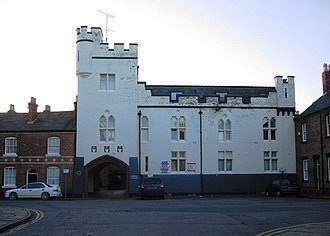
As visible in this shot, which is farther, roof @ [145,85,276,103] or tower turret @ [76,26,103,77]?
roof @ [145,85,276,103]

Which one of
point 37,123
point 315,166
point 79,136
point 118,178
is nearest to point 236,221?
point 315,166

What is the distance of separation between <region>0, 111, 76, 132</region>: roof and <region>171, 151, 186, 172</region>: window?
9164 mm

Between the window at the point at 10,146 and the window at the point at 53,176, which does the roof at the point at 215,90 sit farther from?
the window at the point at 10,146

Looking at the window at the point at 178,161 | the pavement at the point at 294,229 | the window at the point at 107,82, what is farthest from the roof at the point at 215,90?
the pavement at the point at 294,229

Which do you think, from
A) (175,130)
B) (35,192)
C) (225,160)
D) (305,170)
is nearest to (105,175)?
(175,130)

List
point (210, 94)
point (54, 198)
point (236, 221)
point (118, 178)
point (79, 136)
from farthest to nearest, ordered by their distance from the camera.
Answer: point (118, 178)
point (210, 94)
point (79, 136)
point (54, 198)
point (236, 221)

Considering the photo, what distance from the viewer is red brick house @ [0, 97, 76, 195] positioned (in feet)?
140

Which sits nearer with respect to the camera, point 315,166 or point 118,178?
point 315,166

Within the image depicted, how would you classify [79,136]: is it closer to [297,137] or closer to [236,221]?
[297,137]

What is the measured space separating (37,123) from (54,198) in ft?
26.0

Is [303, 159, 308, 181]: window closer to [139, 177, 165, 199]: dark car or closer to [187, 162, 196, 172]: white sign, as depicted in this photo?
[187, 162, 196, 172]: white sign

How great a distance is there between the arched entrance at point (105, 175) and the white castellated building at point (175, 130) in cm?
9

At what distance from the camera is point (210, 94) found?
46375 millimetres

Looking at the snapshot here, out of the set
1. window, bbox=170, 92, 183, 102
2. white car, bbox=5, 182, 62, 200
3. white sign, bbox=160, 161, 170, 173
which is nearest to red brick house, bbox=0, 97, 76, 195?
white car, bbox=5, 182, 62, 200
